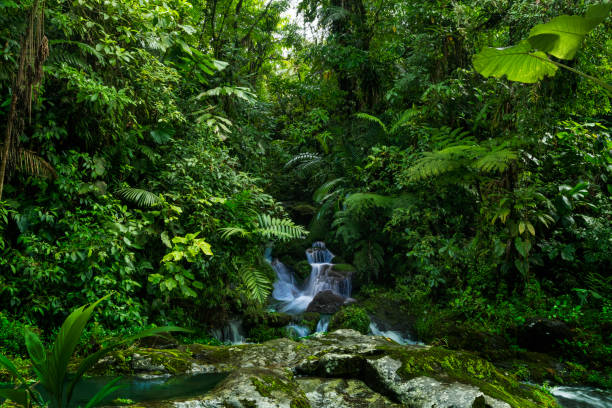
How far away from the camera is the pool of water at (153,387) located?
2.79m

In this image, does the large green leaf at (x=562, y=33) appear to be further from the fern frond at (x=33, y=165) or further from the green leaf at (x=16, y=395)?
the fern frond at (x=33, y=165)

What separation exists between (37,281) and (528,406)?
4.81m

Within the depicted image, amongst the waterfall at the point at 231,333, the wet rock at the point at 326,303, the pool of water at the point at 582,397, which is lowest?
the waterfall at the point at 231,333

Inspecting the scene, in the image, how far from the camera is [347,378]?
10.3ft

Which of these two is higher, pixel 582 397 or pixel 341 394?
pixel 341 394

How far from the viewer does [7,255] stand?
13.6 ft

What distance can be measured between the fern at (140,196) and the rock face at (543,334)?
543 cm

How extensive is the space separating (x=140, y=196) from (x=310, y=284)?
15.5 ft

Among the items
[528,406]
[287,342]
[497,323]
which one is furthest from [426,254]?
[528,406]

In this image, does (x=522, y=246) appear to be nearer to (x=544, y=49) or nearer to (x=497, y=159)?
(x=497, y=159)

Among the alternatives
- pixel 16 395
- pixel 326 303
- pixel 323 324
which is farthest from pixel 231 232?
pixel 16 395

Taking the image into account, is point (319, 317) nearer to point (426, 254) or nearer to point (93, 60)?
point (426, 254)

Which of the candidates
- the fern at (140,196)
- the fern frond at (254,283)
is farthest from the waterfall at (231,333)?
the fern at (140,196)

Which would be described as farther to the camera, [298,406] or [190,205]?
[190,205]
